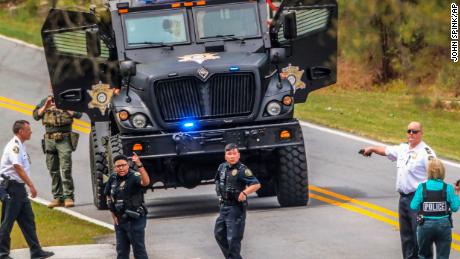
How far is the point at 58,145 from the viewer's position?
18094mm

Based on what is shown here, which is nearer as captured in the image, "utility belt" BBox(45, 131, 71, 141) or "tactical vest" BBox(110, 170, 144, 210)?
"tactical vest" BBox(110, 170, 144, 210)

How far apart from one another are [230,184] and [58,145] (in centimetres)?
636

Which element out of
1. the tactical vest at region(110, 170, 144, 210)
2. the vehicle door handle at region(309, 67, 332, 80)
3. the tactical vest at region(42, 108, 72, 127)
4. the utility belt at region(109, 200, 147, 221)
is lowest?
the tactical vest at region(42, 108, 72, 127)

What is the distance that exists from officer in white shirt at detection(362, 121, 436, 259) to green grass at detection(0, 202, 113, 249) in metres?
4.75

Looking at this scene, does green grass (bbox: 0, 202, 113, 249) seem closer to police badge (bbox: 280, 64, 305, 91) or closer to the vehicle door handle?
police badge (bbox: 280, 64, 305, 91)

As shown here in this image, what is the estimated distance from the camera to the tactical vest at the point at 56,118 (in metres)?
17.8

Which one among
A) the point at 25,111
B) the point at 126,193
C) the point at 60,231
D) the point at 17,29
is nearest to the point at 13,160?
the point at 126,193

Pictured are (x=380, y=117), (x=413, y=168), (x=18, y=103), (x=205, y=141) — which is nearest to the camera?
(x=413, y=168)

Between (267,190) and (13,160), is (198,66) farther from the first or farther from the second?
(13,160)

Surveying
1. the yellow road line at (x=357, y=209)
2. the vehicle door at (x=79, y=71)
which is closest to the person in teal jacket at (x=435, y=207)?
the yellow road line at (x=357, y=209)

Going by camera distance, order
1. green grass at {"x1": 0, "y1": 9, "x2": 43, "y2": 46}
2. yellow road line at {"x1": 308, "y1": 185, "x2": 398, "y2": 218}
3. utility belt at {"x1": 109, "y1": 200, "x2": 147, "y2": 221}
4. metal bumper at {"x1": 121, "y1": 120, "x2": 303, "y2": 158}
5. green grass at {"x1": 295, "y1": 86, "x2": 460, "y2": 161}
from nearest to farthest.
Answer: utility belt at {"x1": 109, "y1": 200, "x2": 147, "y2": 221}, metal bumper at {"x1": 121, "y1": 120, "x2": 303, "y2": 158}, yellow road line at {"x1": 308, "y1": 185, "x2": 398, "y2": 218}, green grass at {"x1": 295, "y1": 86, "x2": 460, "y2": 161}, green grass at {"x1": 0, "y1": 9, "x2": 43, "y2": 46}

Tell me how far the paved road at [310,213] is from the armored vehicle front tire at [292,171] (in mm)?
343

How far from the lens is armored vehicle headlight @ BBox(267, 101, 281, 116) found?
52.4ft

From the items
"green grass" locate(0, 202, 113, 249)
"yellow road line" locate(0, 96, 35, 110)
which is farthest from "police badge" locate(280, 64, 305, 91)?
"yellow road line" locate(0, 96, 35, 110)
